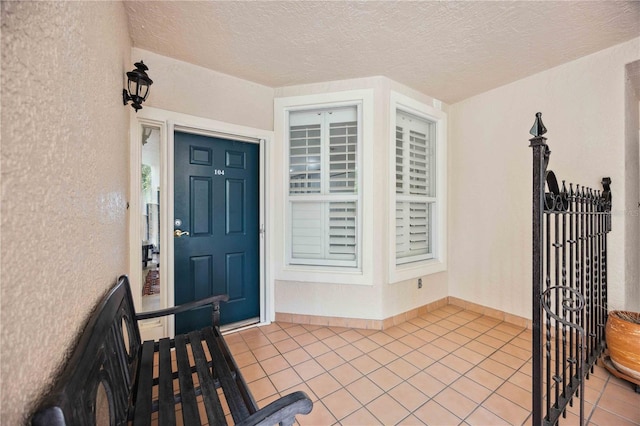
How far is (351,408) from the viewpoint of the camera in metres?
1.57

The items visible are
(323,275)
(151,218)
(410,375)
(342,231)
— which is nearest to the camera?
(410,375)

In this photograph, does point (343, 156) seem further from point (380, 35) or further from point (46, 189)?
point (46, 189)

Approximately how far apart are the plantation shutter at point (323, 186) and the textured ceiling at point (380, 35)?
463 millimetres

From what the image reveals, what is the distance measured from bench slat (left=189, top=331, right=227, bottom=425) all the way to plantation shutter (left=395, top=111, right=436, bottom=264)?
2097 mm

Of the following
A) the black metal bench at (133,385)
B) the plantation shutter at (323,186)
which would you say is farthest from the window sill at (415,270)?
the black metal bench at (133,385)

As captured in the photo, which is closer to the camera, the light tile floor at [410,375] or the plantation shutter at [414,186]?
the light tile floor at [410,375]

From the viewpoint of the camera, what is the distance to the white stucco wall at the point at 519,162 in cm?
212

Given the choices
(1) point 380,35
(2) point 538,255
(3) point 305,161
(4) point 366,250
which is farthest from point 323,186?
(2) point 538,255

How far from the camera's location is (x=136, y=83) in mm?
1748

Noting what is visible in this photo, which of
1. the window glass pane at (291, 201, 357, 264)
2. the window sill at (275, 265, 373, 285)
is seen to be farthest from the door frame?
the window glass pane at (291, 201, 357, 264)

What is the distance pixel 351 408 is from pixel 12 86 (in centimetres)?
195

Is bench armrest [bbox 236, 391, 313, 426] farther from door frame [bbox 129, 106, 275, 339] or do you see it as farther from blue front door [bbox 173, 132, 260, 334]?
blue front door [bbox 173, 132, 260, 334]

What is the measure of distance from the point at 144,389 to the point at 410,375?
1.65m

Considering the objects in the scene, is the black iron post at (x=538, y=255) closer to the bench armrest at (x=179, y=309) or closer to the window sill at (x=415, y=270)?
the window sill at (x=415, y=270)
